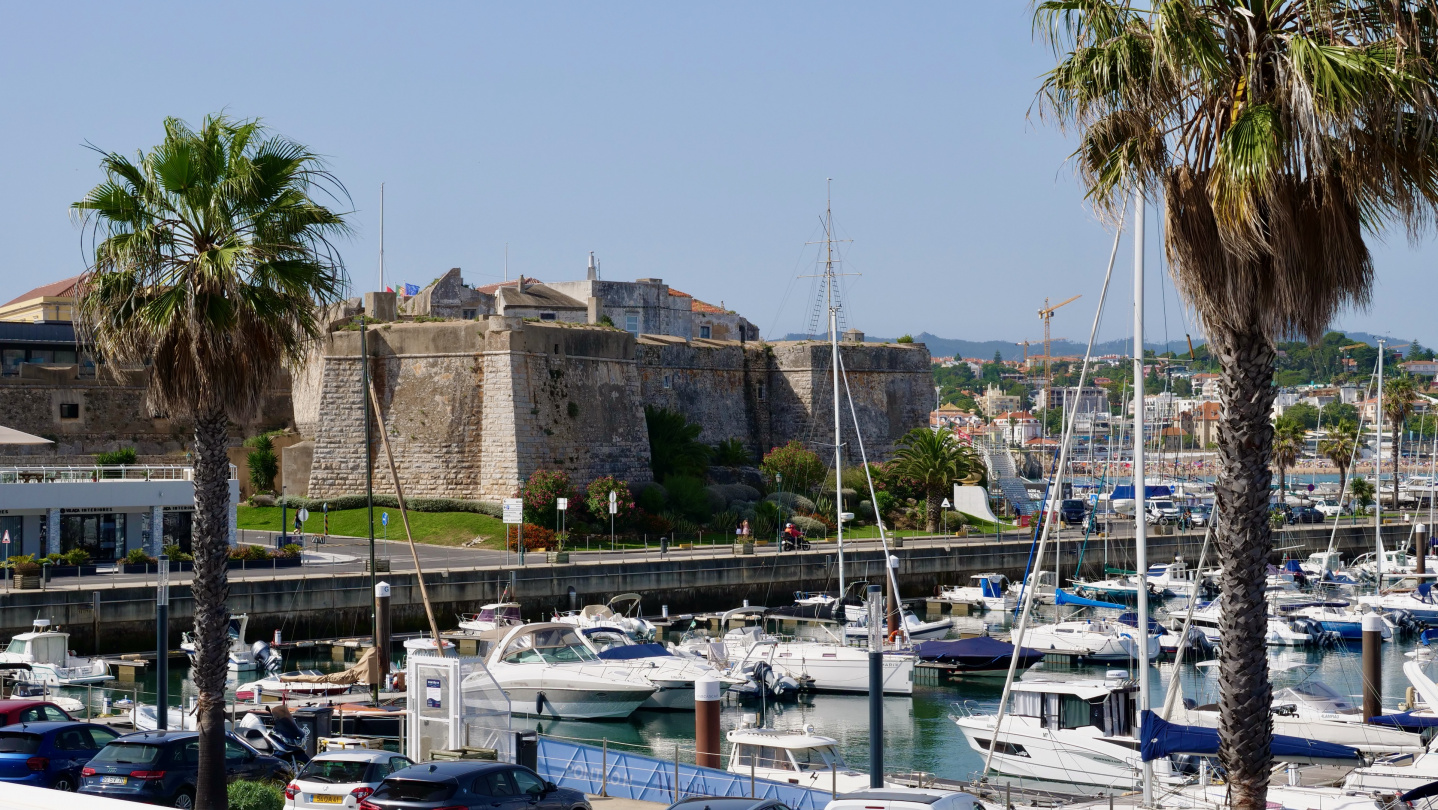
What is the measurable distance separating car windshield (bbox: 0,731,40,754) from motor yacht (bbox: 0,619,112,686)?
13.4m

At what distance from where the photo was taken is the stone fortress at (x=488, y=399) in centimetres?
5234

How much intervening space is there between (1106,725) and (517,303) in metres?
51.3

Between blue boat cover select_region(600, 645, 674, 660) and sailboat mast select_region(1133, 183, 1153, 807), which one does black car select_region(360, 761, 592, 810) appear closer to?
sailboat mast select_region(1133, 183, 1153, 807)

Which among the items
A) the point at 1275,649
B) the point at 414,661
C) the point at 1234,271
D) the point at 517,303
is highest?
the point at 517,303

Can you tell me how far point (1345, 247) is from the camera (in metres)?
10.5

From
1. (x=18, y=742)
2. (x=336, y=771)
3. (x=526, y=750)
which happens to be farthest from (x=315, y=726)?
(x=336, y=771)

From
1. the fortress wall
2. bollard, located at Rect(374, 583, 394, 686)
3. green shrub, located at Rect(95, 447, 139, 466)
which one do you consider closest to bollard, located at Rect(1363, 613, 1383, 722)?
bollard, located at Rect(374, 583, 394, 686)

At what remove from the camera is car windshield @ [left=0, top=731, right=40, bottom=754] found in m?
16.2

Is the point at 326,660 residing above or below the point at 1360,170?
below

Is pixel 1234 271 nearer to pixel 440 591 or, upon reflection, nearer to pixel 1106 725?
pixel 1106 725

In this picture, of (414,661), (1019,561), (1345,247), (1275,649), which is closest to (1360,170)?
(1345,247)

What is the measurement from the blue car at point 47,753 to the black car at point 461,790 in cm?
463

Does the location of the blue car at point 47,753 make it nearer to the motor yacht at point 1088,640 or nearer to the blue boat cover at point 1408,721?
the blue boat cover at point 1408,721

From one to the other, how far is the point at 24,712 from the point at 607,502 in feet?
108
